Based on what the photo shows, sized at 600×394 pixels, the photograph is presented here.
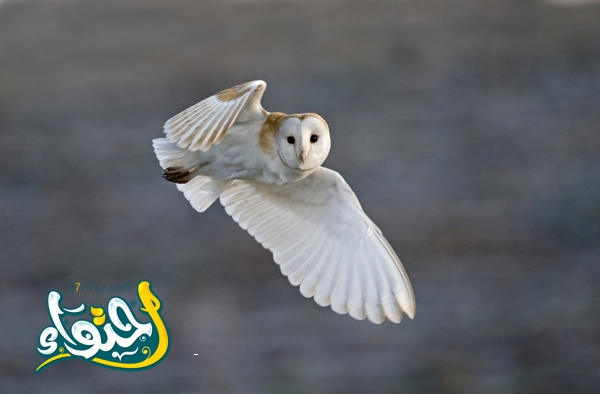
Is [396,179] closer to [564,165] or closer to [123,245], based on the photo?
[564,165]

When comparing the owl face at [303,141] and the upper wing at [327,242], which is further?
the upper wing at [327,242]

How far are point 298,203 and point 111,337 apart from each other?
1582mm


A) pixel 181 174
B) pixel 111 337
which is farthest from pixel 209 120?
pixel 111 337

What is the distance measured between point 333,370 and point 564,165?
3526mm

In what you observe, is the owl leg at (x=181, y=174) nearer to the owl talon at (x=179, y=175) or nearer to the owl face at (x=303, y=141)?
the owl talon at (x=179, y=175)

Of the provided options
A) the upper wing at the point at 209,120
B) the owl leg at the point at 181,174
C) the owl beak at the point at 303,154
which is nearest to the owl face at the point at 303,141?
the owl beak at the point at 303,154

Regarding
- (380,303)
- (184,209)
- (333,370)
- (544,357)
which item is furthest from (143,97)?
(380,303)

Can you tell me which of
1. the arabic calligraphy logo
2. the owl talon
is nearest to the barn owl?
the owl talon

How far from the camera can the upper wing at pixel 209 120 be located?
70.7 inches

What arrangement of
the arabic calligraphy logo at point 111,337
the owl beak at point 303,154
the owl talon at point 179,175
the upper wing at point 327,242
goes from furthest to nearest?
1. the arabic calligraphy logo at point 111,337
2. the upper wing at point 327,242
3. the owl talon at point 179,175
4. the owl beak at point 303,154

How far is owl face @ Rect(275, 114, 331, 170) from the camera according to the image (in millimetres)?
2014

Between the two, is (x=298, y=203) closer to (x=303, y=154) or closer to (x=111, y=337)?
(x=303, y=154)

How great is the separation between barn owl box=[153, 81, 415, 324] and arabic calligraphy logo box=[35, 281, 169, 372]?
1308 mm

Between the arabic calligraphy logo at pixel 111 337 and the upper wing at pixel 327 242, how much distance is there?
51.1 inches
